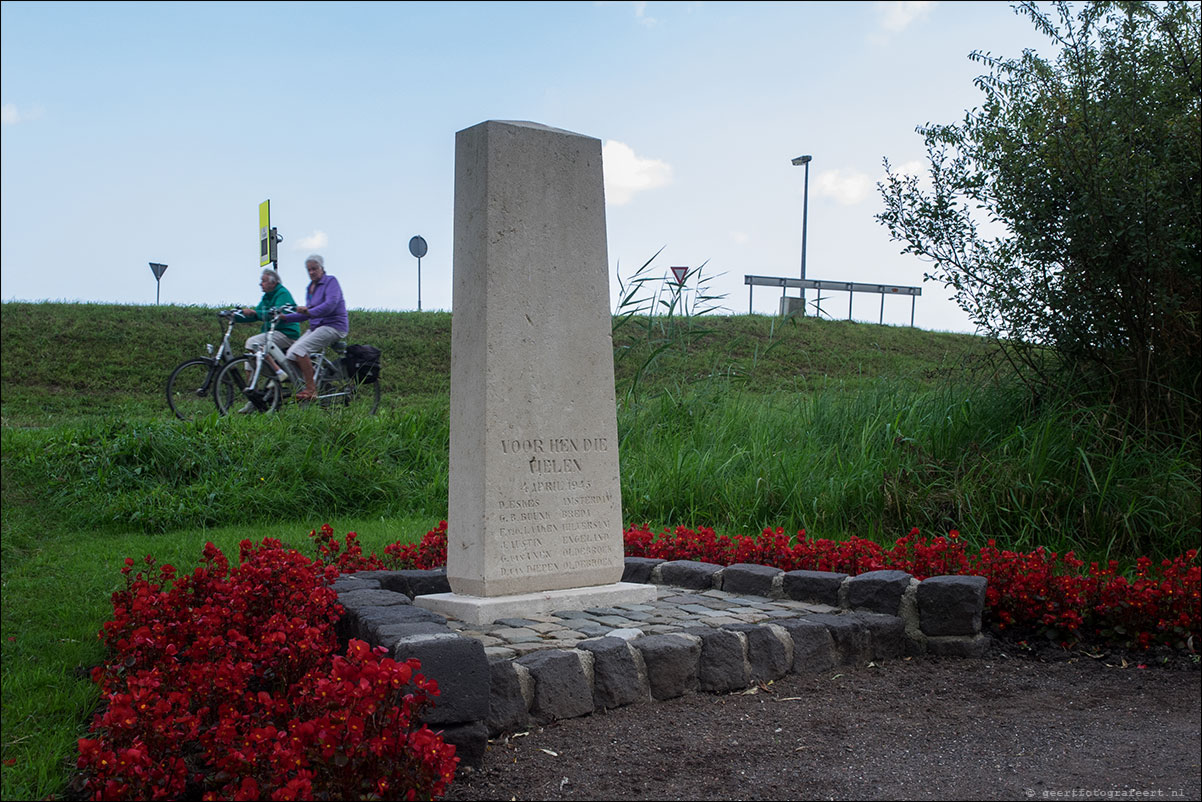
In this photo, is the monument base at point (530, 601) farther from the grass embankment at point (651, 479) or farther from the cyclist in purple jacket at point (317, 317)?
the cyclist in purple jacket at point (317, 317)

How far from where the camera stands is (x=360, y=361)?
1107 centimetres

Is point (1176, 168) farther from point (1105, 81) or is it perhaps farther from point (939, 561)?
point (939, 561)

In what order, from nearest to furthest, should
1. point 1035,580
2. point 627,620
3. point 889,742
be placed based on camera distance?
point 889,742 → point 627,620 → point 1035,580

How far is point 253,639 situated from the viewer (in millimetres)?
4121

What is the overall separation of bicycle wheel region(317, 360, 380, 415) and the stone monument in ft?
18.1

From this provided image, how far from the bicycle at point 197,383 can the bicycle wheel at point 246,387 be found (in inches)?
3.6

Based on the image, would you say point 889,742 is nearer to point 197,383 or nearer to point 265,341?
point 265,341

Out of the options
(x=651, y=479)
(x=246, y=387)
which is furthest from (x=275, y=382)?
(x=651, y=479)

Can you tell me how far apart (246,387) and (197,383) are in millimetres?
2102

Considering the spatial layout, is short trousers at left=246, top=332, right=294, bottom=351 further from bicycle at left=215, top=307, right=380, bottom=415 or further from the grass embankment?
the grass embankment

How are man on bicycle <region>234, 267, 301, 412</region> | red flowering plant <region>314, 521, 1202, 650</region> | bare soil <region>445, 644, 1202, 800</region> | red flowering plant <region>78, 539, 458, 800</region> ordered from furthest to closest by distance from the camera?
man on bicycle <region>234, 267, 301, 412</region> < red flowering plant <region>314, 521, 1202, 650</region> < bare soil <region>445, 644, 1202, 800</region> < red flowering plant <region>78, 539, 458, 800</region>

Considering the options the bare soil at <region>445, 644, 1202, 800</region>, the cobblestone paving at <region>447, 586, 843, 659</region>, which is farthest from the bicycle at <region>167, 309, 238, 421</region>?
the bare soil at <region>445, 644, 1202, 800</region>

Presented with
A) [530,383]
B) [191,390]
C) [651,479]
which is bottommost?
[651,479]

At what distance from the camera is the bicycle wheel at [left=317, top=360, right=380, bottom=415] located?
414 inches
